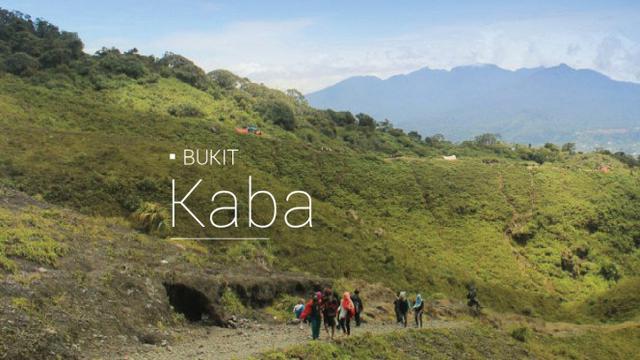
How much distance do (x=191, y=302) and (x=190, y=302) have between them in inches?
1.1

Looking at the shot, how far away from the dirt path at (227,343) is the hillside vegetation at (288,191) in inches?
49.9

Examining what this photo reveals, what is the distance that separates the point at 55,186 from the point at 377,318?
14.6 m

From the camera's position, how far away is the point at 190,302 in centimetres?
1744

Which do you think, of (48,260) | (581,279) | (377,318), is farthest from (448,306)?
(581,279)

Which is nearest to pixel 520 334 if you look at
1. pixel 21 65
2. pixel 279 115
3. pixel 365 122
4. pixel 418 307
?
pixel 418 307

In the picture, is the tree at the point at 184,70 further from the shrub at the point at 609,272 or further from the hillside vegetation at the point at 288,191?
the shrub at the point at 609,272

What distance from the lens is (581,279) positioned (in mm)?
41188

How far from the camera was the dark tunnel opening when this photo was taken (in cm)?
1725

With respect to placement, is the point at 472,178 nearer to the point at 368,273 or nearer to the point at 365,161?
the point at 365,161

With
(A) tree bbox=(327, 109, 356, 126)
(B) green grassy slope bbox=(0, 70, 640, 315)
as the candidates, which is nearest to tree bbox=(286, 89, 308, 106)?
(A) tree bbox=(327, 109, 356, 126)

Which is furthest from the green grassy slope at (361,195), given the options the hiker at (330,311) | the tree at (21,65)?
the hiker at (330,311)

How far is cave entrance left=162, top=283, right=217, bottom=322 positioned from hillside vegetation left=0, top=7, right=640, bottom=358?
27.6 inches

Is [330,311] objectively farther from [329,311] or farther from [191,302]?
[191,302]

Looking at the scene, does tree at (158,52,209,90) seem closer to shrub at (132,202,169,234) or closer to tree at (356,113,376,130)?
tree at (356,113,376,130)
